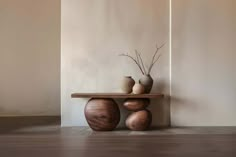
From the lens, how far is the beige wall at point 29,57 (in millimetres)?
5910

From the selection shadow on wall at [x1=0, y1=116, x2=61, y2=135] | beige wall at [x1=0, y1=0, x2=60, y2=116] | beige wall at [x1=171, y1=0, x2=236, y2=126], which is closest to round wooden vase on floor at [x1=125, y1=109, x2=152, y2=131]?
beige wall at [x1=171, y1=0, x2=236, y2=126]

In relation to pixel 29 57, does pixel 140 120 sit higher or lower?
lower

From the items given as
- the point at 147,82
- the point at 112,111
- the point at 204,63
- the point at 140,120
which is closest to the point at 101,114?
the point at 112,111

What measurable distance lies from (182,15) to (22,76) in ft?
9.23

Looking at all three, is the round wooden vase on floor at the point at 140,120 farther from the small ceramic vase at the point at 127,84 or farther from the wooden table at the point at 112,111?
the small ceramic vase at the point at 127,84

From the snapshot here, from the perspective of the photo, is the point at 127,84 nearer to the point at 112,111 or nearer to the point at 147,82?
the point at 147,82

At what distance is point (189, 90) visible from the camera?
4797 millimetres

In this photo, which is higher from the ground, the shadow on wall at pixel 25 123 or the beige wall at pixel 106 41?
the beige wall at pixel 106 41

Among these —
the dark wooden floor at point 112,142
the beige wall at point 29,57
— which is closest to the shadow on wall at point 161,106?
the dark wooden floor at point 112,142

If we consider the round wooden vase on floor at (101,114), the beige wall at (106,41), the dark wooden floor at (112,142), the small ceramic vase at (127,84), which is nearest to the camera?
the dark wooden floor at (112,142)

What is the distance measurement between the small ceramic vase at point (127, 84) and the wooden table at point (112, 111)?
12cm

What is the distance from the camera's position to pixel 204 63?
4805mm

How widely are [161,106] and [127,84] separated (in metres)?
0.61

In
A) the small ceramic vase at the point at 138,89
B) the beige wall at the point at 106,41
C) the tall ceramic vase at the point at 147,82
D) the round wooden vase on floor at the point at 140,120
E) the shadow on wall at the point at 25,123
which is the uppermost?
the beige wall at the point at 106,41
